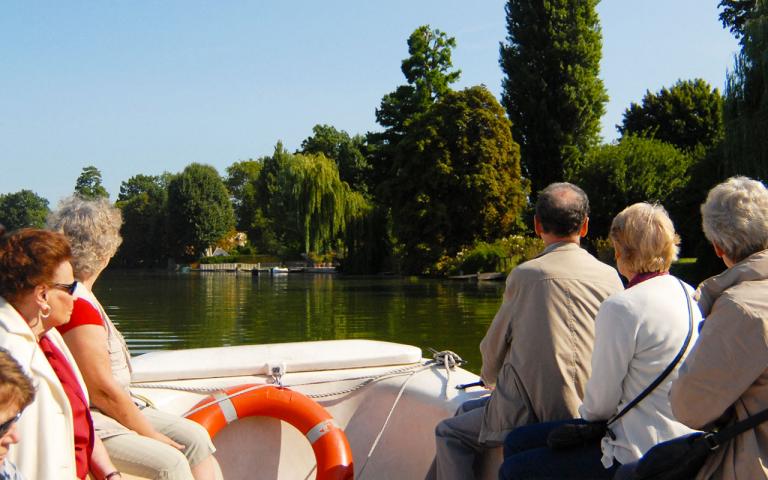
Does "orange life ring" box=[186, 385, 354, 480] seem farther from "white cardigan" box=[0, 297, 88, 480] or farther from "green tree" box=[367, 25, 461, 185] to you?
"green tree" box=[367, 25, 461, 185]

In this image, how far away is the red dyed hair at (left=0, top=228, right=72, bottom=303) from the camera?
1984 mm

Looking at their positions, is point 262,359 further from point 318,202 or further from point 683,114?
point 318,202

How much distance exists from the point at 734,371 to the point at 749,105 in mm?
19716

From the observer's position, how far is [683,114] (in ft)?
122

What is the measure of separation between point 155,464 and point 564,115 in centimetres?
3680

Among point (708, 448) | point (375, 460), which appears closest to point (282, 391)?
point (375, 460)

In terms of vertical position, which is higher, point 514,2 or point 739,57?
point 514,2

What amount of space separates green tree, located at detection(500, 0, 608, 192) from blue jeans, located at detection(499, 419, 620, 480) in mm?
35955

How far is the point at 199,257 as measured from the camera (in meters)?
70.0

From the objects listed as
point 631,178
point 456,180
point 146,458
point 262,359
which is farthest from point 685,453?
point 456,180

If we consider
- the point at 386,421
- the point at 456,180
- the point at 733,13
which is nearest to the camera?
the point at 386,421

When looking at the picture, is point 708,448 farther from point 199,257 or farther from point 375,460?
point 199,257

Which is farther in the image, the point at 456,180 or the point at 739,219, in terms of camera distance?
the point at 456,180

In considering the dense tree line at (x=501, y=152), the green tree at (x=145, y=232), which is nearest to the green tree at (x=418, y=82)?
the dense tree line at (x=501, y=152)
